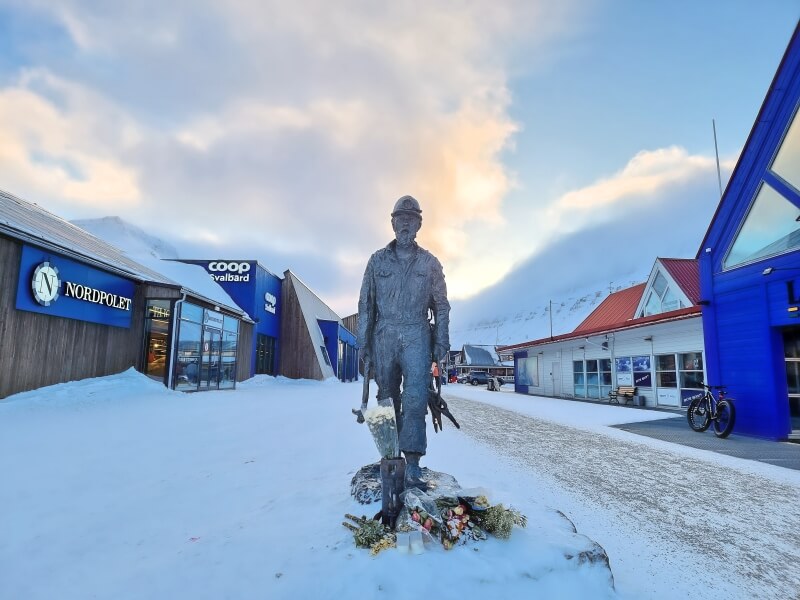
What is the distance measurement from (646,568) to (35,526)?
4366 millimetres

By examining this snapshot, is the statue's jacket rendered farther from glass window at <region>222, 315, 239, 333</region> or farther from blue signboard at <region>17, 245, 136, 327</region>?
glass window at <region>222, 315, 239, 333</region>

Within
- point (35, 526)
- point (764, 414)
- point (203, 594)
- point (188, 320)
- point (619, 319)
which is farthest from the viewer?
point (619, 319)

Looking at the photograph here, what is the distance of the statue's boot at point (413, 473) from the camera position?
10.8 ft

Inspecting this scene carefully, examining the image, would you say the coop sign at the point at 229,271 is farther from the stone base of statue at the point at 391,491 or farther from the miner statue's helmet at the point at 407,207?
the stone base of statue at the point at 391,491

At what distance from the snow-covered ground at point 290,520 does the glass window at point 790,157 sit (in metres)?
6.03

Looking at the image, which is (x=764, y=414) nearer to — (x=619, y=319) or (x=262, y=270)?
(x=619, y=319)

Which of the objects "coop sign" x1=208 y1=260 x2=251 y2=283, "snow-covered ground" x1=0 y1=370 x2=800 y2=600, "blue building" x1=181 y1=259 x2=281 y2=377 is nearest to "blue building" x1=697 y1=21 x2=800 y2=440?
"snow-covered ground" x1=0 y1=370 x2=800 y2=600

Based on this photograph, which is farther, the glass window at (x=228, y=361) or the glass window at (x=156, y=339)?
the glass window at (x=228, y=361)

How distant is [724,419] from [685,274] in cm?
1005

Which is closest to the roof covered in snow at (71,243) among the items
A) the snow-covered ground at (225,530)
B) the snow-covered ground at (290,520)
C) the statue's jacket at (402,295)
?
the snow-covered ground at (290,520)

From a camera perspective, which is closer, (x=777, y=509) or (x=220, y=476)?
(x=777, y=509)

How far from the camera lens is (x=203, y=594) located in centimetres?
226

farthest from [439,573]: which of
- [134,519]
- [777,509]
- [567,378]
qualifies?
[567,378]

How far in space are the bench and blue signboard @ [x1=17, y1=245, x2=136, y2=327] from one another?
17.8m
